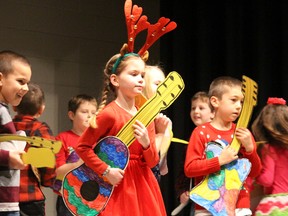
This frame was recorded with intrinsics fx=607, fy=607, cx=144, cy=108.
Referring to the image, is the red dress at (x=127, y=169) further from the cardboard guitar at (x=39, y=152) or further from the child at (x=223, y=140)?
the child at (x=223, y=140)

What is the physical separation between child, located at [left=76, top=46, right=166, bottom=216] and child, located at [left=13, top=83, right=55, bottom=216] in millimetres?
429

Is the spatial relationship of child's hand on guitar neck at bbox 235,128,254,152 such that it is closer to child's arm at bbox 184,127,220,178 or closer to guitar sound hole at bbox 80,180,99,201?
child's arm at bbox 184,127,220,178

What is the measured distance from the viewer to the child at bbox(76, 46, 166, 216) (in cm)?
246

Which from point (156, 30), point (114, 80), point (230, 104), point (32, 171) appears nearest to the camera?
point (114, 80)

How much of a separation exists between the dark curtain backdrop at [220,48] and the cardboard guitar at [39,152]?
2.71 meters

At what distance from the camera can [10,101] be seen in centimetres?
242

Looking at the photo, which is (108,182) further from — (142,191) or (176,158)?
(176,158)

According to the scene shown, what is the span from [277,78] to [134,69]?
2250 mm

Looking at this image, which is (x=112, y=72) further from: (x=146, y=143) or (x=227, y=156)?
(x=227, y=156)

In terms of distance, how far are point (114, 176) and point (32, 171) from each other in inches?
24.9

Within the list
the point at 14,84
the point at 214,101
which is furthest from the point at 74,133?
the point at 14,84

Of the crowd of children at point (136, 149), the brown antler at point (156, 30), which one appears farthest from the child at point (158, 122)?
the brown antler at point (156, 30)

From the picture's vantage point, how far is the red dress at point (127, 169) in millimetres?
2457

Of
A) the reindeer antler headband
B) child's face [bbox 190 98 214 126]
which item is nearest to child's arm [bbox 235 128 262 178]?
the reindeer antler headband
